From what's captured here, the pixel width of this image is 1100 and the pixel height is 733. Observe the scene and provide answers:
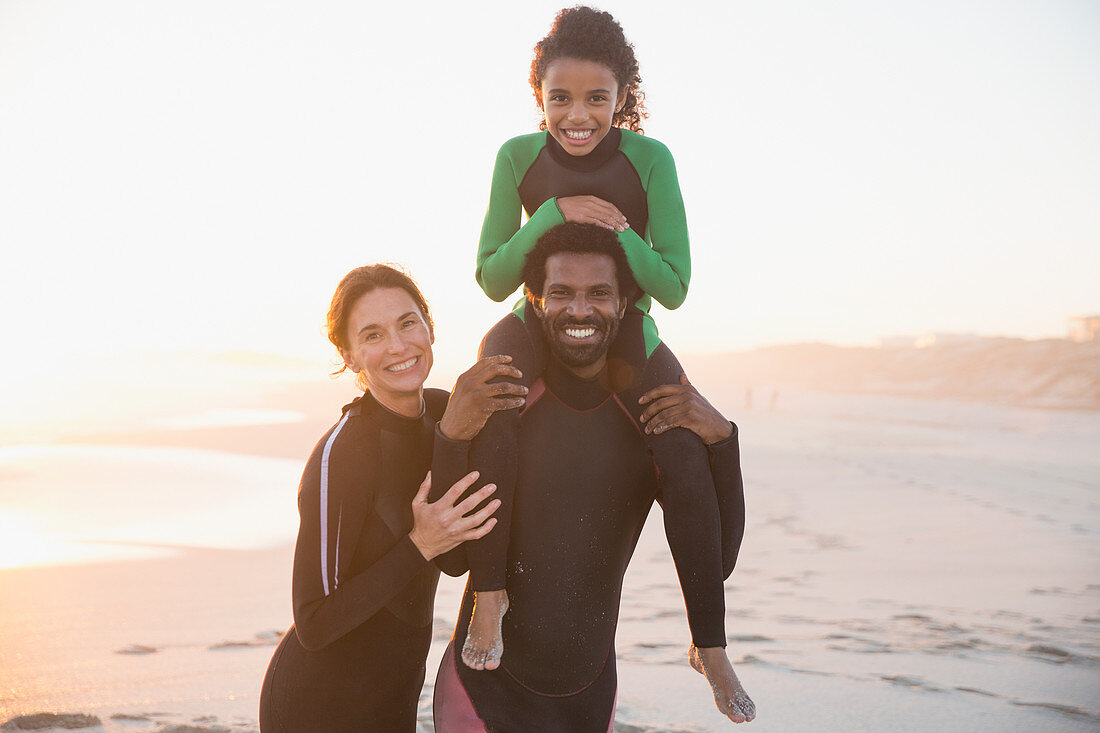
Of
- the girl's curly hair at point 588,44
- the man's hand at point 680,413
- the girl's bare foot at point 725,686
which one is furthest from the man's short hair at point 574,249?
the girl's bare foot at point 725,686

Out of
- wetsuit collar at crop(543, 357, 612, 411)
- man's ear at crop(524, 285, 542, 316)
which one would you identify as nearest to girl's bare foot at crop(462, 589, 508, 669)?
wetsuit collar at crop(543, 357, 612, 411)

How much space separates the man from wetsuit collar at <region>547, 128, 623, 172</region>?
39cm

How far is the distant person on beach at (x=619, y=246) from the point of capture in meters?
2.55

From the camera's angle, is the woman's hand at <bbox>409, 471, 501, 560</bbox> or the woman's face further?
the woman's face

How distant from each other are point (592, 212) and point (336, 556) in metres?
1.45

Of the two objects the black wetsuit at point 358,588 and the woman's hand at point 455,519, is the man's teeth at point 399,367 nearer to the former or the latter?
the black wetsuit at point 358,588

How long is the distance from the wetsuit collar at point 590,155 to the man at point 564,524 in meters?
0.39

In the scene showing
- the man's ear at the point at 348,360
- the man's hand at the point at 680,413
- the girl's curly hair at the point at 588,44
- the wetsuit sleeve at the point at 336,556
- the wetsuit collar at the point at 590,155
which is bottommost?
the wetsuit sleeve at the point at 336,556

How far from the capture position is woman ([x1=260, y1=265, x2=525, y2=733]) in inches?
99.3

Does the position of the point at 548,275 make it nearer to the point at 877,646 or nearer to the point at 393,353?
the point at 393,353

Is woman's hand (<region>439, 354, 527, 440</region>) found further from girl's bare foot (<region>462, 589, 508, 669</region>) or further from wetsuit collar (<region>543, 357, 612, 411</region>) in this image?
girl's bare foot (<region>462, 589, 508, 669</region>)

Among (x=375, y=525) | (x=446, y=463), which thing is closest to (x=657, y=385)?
(x=446, y=463)

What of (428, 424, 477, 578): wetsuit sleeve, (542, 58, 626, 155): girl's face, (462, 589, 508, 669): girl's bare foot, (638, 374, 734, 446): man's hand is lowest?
(462, 589, 508, 669): girl's bare foot

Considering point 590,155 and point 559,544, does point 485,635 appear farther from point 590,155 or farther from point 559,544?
point 590,155
